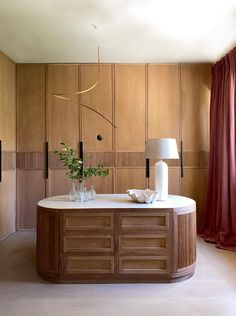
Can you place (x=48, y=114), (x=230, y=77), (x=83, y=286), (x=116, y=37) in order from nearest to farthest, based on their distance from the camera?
1. (x=83, y=286)
2. (x=116, y=37)
3. (x=230, y=77)
4. (x=48, y=114)

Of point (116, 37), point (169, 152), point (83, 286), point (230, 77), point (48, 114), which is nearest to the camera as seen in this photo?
point (83, 286)

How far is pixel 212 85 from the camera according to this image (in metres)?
4.49

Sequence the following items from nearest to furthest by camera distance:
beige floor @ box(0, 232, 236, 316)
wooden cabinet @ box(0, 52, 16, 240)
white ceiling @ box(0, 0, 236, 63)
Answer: beige floor @ box(0, 232, 236, 316), white ceiling @ box(0, 0, 236, 63), wooden cabinet @ box(0, 52, 16, 240)

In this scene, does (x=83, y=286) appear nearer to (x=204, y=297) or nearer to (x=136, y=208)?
(x=136, y=208)

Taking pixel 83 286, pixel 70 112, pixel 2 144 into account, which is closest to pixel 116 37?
pixel 70 112

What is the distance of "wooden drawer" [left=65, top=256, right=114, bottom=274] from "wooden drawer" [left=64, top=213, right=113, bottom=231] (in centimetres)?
28

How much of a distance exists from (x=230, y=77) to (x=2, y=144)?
3307 millimetres

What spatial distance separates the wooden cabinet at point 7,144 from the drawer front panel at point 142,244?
2249 mm

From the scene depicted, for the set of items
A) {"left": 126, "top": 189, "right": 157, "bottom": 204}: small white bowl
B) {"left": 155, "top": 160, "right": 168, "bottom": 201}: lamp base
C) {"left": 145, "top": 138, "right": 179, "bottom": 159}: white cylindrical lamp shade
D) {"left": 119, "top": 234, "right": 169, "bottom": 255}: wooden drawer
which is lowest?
{"left": 119, "top": 234, "right": 169, "bottom": 255}: wooden drawer

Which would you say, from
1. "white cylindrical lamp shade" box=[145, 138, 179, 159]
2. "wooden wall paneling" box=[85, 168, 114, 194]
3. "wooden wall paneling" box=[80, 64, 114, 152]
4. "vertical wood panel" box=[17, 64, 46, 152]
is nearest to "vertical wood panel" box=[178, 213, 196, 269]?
"white cylindrical lamp shade" box=[145, 138, 179, 159]

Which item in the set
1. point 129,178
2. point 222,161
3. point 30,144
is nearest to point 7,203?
point 30,144

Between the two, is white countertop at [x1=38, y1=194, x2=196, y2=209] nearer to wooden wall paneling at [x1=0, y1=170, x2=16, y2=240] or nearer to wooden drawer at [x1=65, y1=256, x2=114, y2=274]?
wooden drawer at [x1=65, y1=256, x2=114, y2=274]

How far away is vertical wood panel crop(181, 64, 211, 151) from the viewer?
4.63 meters

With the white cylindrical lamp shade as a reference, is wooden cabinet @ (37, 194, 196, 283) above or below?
below
